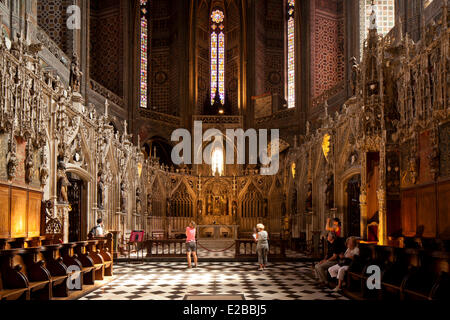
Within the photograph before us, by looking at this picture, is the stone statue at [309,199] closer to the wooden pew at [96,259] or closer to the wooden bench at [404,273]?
the wooden bench at [404,273]

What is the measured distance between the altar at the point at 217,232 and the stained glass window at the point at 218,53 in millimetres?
10823

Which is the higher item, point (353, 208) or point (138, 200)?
point (138, 200)

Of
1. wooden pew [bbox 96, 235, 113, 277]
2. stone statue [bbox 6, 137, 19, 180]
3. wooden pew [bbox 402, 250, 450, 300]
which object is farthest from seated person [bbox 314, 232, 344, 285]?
stone statue [bbox 6, 137, 19, 180]

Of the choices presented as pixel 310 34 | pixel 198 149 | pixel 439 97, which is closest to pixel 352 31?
pixel 310 34

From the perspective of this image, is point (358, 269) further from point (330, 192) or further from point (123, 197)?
point (123, 197)

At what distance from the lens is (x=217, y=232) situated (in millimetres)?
24297

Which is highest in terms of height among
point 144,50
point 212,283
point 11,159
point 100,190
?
point 144,50

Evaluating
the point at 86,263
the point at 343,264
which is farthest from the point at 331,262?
the point at 86,263

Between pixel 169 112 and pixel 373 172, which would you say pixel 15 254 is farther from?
pixel 169 112

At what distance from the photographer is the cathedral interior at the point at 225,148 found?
346 inches

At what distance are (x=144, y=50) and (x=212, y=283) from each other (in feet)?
77.9

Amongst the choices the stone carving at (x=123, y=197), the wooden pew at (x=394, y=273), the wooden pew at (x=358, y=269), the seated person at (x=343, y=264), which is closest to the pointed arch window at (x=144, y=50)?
the stone carving at (x=123, y=197)

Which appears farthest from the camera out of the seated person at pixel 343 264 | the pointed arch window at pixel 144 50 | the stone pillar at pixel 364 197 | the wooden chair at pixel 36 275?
the pointed arch window at pixel 144 50
